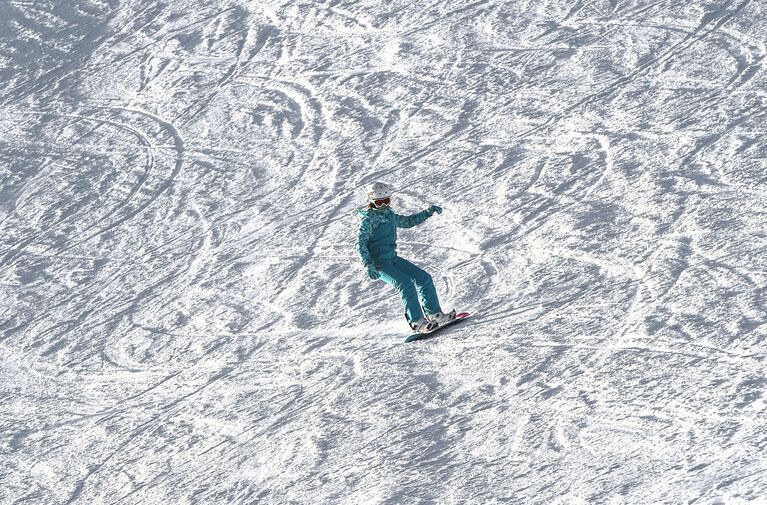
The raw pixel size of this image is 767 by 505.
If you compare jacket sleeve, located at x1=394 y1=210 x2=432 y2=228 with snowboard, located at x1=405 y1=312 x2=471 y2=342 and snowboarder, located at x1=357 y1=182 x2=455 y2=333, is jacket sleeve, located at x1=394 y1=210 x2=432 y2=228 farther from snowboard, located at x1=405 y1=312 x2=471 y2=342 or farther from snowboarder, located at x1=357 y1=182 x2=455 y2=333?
snowboard, located at x1=405 y1=312 x2=471 y2=342

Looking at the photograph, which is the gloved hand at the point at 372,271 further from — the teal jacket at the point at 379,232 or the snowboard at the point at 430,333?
the snowboard at the point at 430,333

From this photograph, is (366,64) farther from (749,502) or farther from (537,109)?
(749,502)

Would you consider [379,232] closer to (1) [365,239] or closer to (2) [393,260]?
(1) [365,239]

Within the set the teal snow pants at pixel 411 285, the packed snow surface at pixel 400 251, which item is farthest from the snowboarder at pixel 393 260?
the packed snow surface at pixel 400 251

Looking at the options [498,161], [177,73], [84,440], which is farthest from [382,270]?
[177,73]

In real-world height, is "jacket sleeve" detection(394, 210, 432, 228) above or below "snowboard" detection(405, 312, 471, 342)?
above

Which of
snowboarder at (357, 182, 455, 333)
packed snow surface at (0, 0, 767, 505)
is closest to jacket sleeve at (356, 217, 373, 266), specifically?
snowboarder at (357, 182, 455, 333)

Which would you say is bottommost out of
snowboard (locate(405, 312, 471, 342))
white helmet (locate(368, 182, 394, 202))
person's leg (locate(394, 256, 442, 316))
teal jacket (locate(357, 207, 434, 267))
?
snowboard (locate(405, 312, 471, 342))

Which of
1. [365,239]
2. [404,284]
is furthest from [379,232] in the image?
[404,284]
